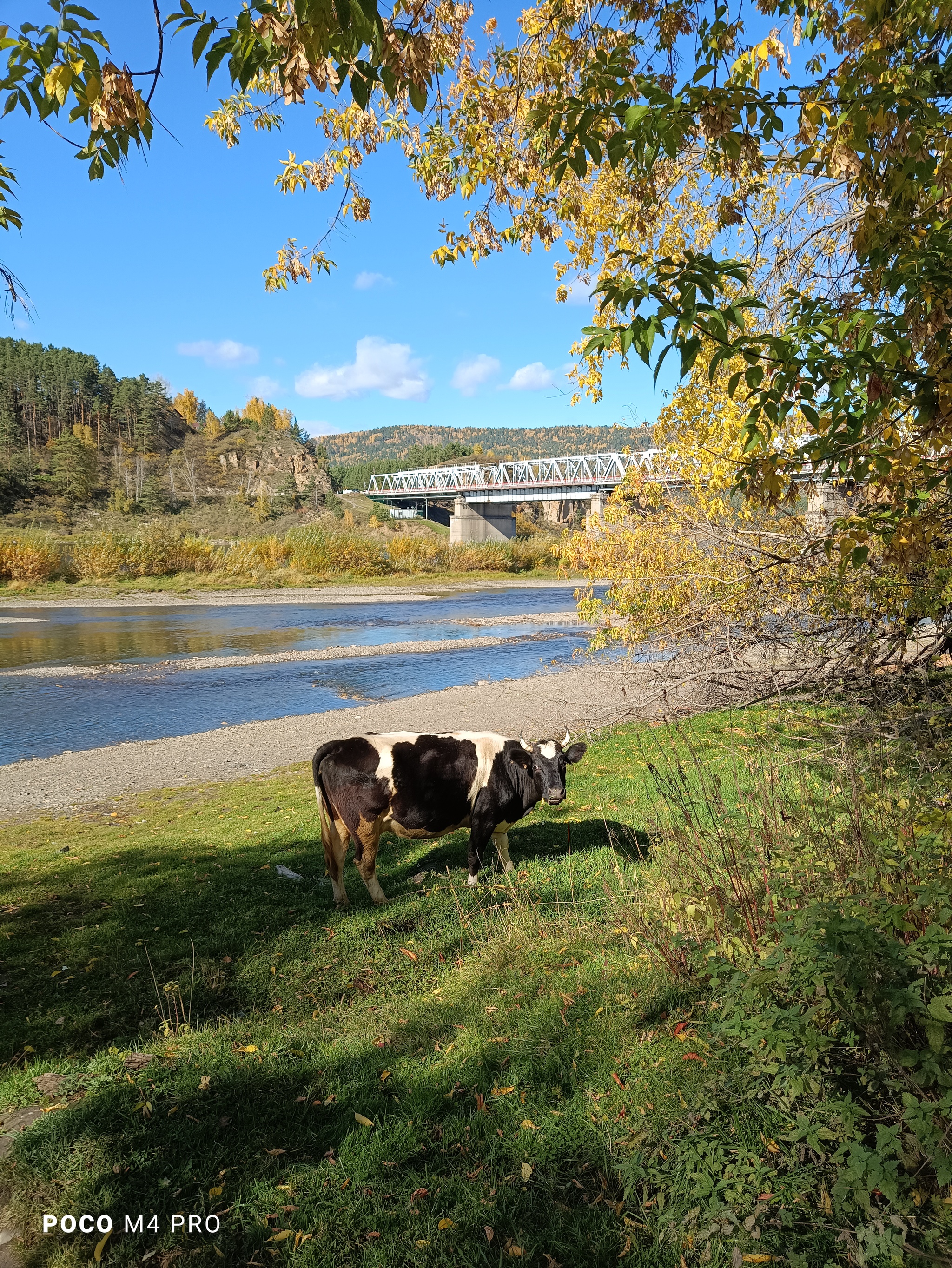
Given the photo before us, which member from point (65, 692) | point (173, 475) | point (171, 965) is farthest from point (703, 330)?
point (173, 475)

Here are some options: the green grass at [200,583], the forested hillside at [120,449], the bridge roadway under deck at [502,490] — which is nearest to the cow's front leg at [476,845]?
the green grass at [200,583]

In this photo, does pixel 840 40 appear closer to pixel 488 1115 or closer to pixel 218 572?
pixel 488 1115

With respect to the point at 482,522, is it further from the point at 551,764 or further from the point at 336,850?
the point at 336,850

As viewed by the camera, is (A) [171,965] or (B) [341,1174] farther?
(A) [171,965]

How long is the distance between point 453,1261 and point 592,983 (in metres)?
1.90

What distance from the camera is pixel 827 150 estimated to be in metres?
4.46

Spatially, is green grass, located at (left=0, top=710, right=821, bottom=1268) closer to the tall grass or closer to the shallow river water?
the shallow river water

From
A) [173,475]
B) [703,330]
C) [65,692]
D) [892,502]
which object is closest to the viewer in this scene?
[703,330]

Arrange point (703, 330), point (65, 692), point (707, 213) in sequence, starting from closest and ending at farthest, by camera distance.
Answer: point (703, 330), point (707, 213), point (65, 692)

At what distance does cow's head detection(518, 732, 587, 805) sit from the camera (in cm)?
729

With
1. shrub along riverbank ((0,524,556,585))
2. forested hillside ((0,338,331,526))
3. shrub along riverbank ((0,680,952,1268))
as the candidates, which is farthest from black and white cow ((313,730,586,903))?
forested hillside ((0,338,331,526))

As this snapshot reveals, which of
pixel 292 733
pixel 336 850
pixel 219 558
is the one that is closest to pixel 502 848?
pixel 336 850

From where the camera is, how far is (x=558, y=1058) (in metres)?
4.01

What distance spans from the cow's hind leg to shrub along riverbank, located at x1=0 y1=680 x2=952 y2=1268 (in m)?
0.30
